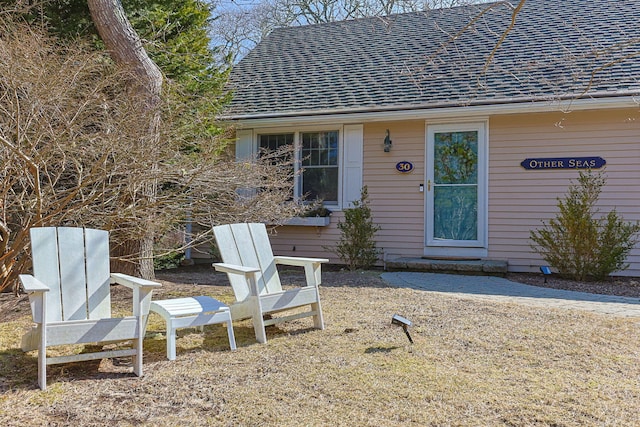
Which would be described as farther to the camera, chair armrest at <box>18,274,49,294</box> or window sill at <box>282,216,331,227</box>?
window sill at <box>282,216,331,227</box>

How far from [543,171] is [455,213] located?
1426 mm

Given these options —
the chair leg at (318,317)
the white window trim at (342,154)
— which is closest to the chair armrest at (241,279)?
the chair leg at (318,317)

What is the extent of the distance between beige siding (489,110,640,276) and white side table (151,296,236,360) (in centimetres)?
540

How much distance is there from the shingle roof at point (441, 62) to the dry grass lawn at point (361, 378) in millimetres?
4194

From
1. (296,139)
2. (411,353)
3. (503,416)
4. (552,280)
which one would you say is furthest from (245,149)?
(503,416)

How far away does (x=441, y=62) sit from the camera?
6.97m

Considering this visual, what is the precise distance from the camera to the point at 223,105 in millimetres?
8375

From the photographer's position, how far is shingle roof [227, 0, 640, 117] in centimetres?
757

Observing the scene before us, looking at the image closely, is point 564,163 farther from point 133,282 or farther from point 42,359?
point 42,359

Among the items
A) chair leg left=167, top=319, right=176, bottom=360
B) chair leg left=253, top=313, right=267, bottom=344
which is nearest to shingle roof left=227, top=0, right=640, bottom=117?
chair leg left=253, top=313, right=267, bottom=344

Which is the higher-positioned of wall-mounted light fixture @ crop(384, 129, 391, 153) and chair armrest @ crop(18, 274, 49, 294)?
wall-mounted light fixture @ crop(384, 129, 391, 153)

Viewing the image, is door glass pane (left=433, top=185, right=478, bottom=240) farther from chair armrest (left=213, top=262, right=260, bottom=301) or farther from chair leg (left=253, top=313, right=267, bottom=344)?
chair leg (left=253, top=313, right=267, bottom=344)

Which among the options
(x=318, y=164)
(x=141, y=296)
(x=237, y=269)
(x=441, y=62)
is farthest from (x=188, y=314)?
(x=318, y=164)

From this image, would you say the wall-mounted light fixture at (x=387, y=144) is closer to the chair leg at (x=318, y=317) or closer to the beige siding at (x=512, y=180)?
the beige siding at (x=512, y=180)
